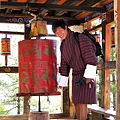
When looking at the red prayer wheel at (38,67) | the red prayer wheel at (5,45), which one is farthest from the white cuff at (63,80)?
the red prayer wheel at (5,45)

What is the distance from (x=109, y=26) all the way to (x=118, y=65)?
4.88 meters

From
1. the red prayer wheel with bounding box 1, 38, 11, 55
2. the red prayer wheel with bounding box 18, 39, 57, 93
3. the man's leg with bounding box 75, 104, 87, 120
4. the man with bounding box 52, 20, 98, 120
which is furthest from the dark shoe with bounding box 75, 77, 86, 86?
the red prayer wheel with bounding box 1, 38, 11, 55

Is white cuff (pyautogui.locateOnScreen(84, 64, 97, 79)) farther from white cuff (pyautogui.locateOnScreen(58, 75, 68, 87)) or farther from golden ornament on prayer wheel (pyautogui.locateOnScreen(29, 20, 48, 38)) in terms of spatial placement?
golden ornament on prayer wheel (pyautogui.locateOnScreen(29, 20, 48, 38))

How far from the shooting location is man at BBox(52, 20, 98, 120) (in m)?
3.63

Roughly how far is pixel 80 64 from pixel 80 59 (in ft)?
0.20

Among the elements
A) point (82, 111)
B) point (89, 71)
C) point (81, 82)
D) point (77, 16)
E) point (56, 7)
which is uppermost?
point (77, 16)

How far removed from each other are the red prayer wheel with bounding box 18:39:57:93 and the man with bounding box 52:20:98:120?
1.52 feet

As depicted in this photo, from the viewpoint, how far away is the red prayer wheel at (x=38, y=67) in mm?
4273

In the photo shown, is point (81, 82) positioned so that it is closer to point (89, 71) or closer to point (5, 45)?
point (89, 71)

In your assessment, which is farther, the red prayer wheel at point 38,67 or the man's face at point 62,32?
the red prayer wheel at point 38,67

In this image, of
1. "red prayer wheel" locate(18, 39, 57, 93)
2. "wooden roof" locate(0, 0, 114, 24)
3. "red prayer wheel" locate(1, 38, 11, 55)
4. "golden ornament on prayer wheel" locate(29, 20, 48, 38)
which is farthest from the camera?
"red prayer wheel" locate(1, 38, 11, 55)

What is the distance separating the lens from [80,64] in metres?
3.76

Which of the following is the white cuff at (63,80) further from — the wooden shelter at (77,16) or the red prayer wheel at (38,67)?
the wooden shelter at (77,16)

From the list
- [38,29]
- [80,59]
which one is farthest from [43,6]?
[80,59]
